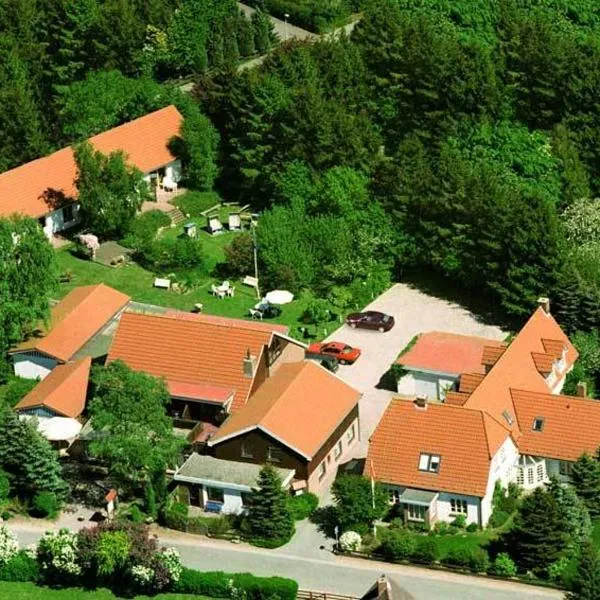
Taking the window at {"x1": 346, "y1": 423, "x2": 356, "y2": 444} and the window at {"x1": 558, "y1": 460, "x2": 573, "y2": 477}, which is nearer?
the window at {"x1": 558, "y1": 460, "x2": 573, "y2": 477}

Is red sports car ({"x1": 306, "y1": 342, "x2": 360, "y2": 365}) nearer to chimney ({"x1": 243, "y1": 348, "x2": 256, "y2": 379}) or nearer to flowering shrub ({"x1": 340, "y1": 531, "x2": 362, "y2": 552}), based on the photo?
chimney ({"x1": 243, "y1": 348, "x2": 256, "y2": 379})

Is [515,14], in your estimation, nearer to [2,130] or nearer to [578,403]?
[2,130]

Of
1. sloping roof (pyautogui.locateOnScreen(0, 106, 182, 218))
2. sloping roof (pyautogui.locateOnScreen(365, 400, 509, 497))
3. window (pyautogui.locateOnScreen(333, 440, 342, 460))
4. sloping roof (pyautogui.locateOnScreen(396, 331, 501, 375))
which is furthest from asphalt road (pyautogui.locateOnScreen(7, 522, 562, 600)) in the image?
sloping roof (pyautogui.locateOnScreen(0, 106, 182, 218))

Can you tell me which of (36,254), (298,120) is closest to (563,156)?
(298,120)

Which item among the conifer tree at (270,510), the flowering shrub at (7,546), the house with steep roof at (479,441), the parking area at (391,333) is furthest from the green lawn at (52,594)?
the parking area at (391,333)

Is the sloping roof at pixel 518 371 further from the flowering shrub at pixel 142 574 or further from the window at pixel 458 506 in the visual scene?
the flowering shrub at pixel 142 574

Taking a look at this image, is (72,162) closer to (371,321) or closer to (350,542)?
(371,321)

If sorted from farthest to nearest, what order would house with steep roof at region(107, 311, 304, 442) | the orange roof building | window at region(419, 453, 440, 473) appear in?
1. the orange roof building
2. house with steep roof at region(107, 311, 304, 442)
3. window at region(419, 453, 440, 473)
